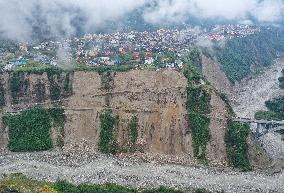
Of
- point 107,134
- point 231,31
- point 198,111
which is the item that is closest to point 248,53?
point 231,31

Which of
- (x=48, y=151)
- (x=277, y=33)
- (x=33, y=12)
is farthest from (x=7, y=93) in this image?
(x=277, y=33)

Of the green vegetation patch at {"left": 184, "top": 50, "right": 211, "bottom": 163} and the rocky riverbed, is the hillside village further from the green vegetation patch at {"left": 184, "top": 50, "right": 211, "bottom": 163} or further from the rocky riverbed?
the rocky riverbed

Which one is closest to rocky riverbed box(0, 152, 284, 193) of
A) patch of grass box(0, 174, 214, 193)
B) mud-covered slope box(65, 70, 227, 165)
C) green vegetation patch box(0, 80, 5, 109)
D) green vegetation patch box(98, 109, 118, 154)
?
green vegetation patch box(98, 109, 118, 154)

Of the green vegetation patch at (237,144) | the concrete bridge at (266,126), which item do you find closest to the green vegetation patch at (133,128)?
the green vegetation patch at (237,144)

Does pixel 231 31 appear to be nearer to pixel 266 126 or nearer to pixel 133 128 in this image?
pixel 266 126

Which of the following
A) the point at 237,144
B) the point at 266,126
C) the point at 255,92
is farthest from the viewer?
the point at 255,92

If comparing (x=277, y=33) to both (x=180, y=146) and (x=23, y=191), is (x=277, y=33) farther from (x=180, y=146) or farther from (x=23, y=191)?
(x=23, y=191)
